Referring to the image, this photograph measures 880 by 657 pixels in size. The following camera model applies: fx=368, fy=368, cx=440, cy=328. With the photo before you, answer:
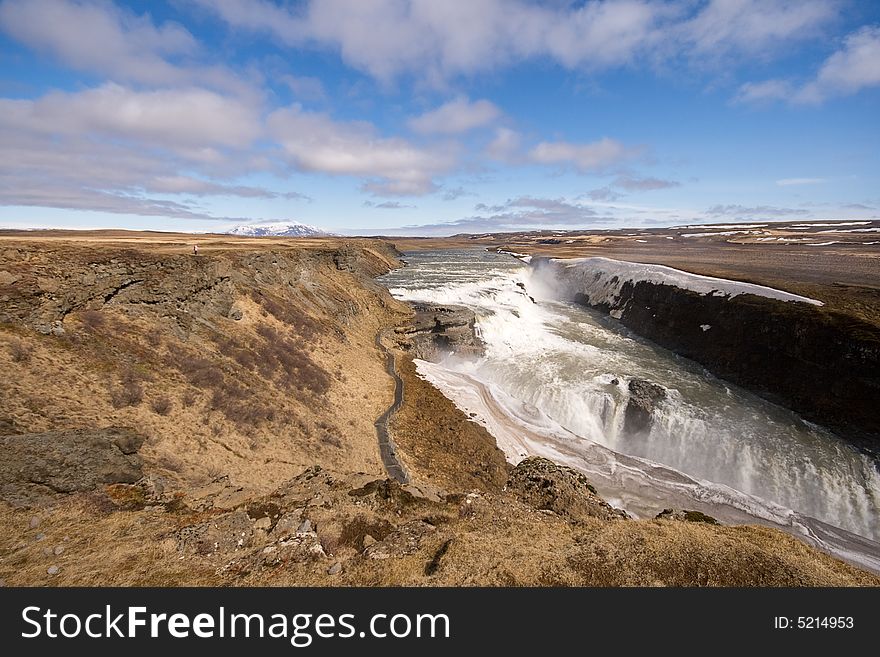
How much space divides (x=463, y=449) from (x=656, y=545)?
1134 centimetres

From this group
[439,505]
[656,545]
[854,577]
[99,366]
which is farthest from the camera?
[99,366]

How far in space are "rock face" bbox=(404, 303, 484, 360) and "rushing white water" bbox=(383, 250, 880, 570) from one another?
1.12m

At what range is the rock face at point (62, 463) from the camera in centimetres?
802

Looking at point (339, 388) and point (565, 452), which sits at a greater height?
point (339, 388)

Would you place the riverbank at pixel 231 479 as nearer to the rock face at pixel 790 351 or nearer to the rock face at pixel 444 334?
the rock face at pixel 444 334

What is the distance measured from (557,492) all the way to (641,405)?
14939 mm

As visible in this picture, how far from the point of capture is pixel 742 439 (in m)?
20.7

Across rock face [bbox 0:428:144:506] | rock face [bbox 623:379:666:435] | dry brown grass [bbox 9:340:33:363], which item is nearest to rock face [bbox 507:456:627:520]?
rock face [bbox 623:379:666:435]

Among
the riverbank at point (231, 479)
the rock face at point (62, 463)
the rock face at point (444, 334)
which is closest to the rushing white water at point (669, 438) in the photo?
the rock face at point (444, 334)

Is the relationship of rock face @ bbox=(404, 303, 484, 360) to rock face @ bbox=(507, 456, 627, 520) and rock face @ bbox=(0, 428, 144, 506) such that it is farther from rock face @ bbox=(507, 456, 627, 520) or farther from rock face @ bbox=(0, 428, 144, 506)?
rock face @ bbox=(0, 428, 144, 506)
